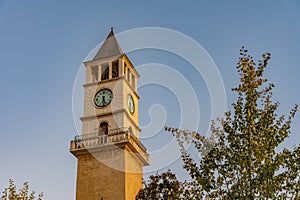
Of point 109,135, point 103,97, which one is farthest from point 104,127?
point 103,97

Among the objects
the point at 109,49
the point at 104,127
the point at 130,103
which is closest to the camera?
the point at 104,127

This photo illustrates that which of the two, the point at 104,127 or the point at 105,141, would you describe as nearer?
the point at 105,141

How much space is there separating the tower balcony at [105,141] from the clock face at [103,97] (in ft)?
9.13

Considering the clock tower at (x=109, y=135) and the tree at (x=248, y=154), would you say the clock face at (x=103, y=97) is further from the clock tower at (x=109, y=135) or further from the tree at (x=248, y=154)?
the tree at (x=248, y=154)

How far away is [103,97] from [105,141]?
16.3ft

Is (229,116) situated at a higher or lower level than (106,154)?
lower

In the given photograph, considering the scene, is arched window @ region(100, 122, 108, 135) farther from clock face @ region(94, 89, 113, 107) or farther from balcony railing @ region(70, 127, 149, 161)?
clock face @ region(94, 89, 113, 107)

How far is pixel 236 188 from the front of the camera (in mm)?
14898

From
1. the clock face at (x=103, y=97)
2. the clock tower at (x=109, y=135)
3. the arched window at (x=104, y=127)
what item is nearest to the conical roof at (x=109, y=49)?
the clock tower at (x=109, y=135)

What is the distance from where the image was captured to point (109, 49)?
4638 cm

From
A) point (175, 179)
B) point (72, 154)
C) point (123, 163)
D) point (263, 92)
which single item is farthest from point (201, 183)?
point (72, 154)

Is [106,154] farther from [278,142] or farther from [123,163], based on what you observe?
[278,142]

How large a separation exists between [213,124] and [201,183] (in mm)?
2095

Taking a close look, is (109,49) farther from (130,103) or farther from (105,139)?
(105,139)
